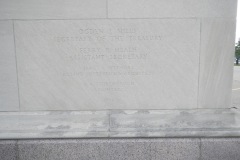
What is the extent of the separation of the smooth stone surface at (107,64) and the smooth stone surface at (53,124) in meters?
0.20

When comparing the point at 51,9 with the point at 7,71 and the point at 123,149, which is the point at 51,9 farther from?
the point at 123,149

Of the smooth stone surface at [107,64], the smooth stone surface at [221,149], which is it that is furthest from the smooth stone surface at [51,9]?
the smooth stone surface at [221,149]

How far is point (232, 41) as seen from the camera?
3.50 m

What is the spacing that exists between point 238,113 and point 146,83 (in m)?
1.82

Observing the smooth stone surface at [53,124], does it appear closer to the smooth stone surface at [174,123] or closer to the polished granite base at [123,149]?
the polished granite base at [123,149]

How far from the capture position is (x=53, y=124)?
314 cm

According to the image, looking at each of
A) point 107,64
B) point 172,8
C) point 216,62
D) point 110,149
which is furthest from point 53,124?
point 216,62

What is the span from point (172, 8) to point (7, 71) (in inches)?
129

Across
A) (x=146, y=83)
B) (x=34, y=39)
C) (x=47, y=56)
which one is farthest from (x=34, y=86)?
(x=146, y=83)

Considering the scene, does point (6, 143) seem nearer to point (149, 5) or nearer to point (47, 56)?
point (47, 56)

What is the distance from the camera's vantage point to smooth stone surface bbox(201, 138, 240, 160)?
293 cm

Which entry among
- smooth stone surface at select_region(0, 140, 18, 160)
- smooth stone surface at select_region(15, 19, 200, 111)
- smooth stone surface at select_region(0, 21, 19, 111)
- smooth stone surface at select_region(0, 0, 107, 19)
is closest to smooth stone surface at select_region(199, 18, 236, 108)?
smooth stone surface at select_region(15, 19, 200, 111)

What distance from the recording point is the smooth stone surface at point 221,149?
9.62 ft

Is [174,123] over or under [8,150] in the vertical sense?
over
